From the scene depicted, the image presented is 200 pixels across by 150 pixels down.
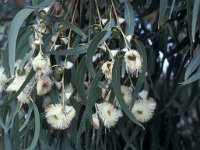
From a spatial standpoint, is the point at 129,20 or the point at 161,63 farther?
the point at 161,63

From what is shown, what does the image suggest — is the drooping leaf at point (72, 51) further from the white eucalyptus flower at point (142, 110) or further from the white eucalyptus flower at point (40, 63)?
the white eucalyptus flower at point (142, 110)

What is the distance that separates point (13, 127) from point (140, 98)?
0.97 ft

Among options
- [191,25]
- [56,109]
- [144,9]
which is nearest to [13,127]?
[56,109]

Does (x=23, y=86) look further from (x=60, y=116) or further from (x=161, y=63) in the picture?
(x=161, y=63)

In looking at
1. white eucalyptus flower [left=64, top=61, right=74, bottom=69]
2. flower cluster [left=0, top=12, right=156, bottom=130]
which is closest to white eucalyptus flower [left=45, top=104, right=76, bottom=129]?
flower cluster [left=0, top=12, right=156, bottom=130]

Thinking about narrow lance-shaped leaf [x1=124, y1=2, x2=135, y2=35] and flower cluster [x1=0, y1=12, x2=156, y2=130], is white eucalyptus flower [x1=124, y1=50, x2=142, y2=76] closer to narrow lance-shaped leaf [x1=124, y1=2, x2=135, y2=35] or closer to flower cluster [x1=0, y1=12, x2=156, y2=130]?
flower cluster [x1=0, y1=12, x2=156, y2=130]

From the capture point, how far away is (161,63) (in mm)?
1805

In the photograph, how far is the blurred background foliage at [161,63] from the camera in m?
1.32

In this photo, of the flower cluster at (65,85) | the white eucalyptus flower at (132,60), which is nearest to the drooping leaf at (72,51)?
the flower cluster at (65,85)

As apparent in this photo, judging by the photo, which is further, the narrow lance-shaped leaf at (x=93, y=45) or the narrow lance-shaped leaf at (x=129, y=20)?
the narrow lance-shaped leaf at (x=129, y=20)

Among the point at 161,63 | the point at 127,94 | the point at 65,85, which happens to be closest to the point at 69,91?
the point at 65,85

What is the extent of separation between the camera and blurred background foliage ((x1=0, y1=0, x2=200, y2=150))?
4.34 ft

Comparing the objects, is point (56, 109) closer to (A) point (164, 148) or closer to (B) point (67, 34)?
(B) point (67, 34)

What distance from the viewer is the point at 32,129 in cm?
138
